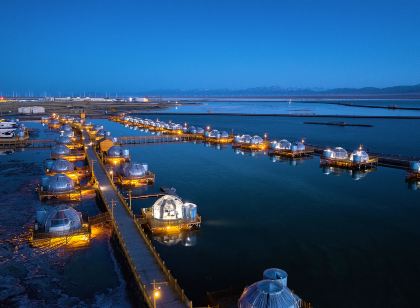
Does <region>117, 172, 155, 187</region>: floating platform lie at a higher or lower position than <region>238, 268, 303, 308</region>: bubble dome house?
lower

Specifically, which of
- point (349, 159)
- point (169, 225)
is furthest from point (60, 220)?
point (349, 159)

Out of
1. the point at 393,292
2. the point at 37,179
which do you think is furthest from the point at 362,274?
the point at 37,179

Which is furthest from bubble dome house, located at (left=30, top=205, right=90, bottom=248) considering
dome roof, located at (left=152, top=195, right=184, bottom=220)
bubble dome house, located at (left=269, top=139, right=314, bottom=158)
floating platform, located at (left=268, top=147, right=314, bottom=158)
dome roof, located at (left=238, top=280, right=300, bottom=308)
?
bubble dome house, located at (left=269, top=139, right=314, bottom=158)

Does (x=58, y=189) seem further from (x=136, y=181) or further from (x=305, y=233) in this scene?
(x=305, y=233)

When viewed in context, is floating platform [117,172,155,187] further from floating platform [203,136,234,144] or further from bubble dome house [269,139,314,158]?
floating platform [203,136,234,144]

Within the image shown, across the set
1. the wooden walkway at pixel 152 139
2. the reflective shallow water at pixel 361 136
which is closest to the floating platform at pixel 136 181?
the wooden walkway at pixel 152 139

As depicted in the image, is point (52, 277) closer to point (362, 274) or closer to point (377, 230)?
point (362, 274)
